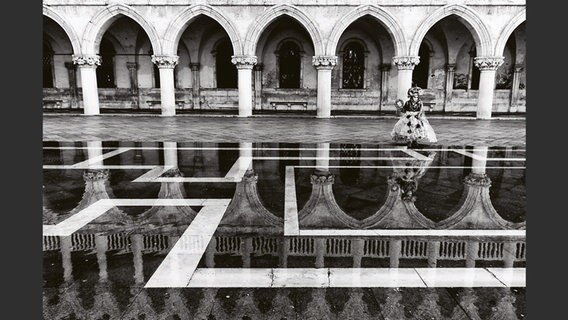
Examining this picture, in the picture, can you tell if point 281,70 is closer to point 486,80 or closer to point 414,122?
point 486,80

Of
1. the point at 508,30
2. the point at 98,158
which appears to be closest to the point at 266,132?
the point at 98,158

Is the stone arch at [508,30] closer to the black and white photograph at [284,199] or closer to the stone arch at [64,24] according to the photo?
the black and white photograph at [284,199]

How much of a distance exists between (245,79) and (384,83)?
7.68 metres

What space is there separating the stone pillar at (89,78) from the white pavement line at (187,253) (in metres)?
15.3

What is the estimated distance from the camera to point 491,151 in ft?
29.8

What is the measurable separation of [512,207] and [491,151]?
185 inches

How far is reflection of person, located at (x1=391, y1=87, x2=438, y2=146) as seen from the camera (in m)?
9.75

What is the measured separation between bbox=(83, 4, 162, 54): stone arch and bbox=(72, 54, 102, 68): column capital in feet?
0.61

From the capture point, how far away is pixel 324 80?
17094 millimetres

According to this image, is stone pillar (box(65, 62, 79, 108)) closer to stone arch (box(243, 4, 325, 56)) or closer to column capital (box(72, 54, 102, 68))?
column capital (box(72, 54, 102, 68))

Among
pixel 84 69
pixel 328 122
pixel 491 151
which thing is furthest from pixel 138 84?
pixel 491 151

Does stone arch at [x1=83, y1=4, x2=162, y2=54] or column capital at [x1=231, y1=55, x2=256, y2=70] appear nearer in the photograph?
stone arch at [x1=83, y1=4, x2=162, y2=54]

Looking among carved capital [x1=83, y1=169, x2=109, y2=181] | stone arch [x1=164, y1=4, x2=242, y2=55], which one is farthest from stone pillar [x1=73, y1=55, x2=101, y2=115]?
carved capital [x1=83, y1=169, x2=109, y2=181]

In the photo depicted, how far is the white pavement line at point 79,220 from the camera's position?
13.0 feet
